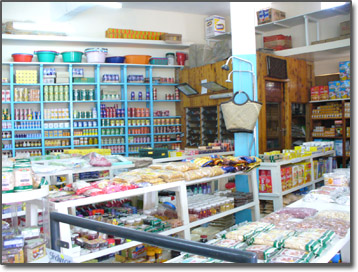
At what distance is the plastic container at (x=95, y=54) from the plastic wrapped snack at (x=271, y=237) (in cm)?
738

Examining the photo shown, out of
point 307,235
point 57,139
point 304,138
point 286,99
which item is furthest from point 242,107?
point 57,139

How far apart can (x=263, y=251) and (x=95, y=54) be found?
766 centimetres

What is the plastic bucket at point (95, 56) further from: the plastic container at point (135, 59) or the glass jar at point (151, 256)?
the glass jar at point (151, 256)

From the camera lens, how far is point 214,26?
33.3ft

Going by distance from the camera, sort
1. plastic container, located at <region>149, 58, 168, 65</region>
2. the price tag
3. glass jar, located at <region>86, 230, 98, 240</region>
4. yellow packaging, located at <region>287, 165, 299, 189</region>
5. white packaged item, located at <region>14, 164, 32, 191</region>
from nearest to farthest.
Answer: the price tag, white packaged item, located at <region>14, 164, 32, 191</region>, glass jar, located at <region>86, 230, 98, 240</region>, yellow packaging, located at <region>287, 165, 299, 189</region>, plastic container, located at <region>149, 58, 168, 65</region>

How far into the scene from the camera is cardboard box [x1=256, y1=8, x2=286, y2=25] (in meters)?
8.95

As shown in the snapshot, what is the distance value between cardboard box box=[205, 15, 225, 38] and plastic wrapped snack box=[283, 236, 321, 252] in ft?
28.4

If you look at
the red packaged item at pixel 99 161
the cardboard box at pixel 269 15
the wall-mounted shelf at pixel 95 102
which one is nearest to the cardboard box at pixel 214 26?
the cardboard box at pixel 269 15

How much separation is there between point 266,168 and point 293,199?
2.45 feet

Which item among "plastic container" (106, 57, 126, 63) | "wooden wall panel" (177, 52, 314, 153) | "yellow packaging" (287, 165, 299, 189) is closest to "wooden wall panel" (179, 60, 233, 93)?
"wooden wall panel" (177, 52, 314, 153)

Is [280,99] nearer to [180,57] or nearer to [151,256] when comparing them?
[180,57]

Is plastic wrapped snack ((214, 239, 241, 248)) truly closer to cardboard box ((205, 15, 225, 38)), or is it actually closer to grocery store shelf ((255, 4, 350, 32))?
grocery store shelf ((255, 4, 350, 32))

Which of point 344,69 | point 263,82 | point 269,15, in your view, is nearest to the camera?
point 263,82

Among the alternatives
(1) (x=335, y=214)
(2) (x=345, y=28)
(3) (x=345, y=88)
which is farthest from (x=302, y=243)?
(2) (x=345, y=28)
